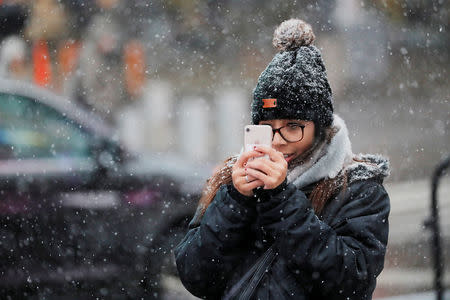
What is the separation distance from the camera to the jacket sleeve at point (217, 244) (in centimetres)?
206

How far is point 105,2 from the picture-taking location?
11.7m

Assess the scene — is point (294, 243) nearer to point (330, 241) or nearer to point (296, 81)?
point (330, 241)

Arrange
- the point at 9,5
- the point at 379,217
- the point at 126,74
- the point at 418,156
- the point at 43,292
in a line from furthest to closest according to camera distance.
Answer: the point at 418,156
the point at 126,74
the point at 9,5
the point at 43,292
the point at 379,217

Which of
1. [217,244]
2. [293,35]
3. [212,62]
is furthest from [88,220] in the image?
[212,62]

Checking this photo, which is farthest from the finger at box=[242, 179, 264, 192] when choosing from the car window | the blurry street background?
the blurry street background

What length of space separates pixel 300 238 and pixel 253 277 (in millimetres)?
207

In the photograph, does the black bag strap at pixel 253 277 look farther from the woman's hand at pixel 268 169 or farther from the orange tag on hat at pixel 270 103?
the orange tag on hat at pixel 270 103

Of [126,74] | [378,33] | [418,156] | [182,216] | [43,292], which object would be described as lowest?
[43,292]

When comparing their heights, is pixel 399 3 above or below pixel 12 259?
above

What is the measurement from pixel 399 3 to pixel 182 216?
8.30 meters

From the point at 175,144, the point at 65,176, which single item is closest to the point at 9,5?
the point at 175,144

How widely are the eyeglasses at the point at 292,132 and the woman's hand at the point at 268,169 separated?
0.20 meters

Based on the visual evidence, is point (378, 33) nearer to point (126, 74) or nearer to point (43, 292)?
point (126, 74)

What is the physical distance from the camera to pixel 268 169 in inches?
77.0
